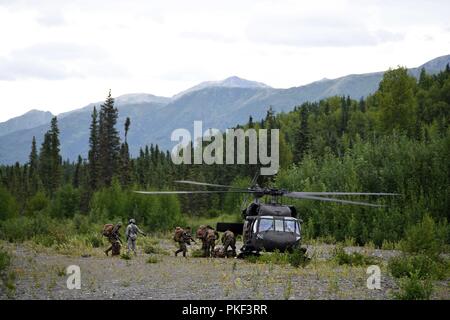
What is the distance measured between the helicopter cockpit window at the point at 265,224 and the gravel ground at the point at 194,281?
150cm

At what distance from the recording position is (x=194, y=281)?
736 inches

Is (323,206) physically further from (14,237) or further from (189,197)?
(189,197)

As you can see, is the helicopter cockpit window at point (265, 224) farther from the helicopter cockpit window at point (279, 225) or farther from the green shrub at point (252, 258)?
the green shrub at point (252, 258)

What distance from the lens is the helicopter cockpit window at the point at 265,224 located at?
25.5 meters

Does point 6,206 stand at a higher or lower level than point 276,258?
lower

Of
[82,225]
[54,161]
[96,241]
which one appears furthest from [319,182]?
[54,161]

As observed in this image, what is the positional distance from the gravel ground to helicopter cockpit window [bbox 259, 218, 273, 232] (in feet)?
4.94

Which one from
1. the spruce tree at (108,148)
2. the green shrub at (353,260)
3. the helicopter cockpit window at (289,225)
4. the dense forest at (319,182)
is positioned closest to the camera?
the green shrub at (353,260)

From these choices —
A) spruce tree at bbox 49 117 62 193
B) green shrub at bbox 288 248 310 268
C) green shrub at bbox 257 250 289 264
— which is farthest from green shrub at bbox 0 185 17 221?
spruce tree at bbox 49 117 62 193

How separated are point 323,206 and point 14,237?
2064cm

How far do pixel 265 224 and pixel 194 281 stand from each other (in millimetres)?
7318

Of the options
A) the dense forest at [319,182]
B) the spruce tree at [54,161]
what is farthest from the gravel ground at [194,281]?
the spruce tree at [54,161]

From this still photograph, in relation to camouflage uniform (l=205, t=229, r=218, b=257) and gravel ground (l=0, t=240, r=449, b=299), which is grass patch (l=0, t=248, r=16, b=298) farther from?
camouflage uniform (l=205, t=229, r=218, b=257)

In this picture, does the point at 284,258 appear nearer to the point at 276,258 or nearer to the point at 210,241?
the point at 276,258
